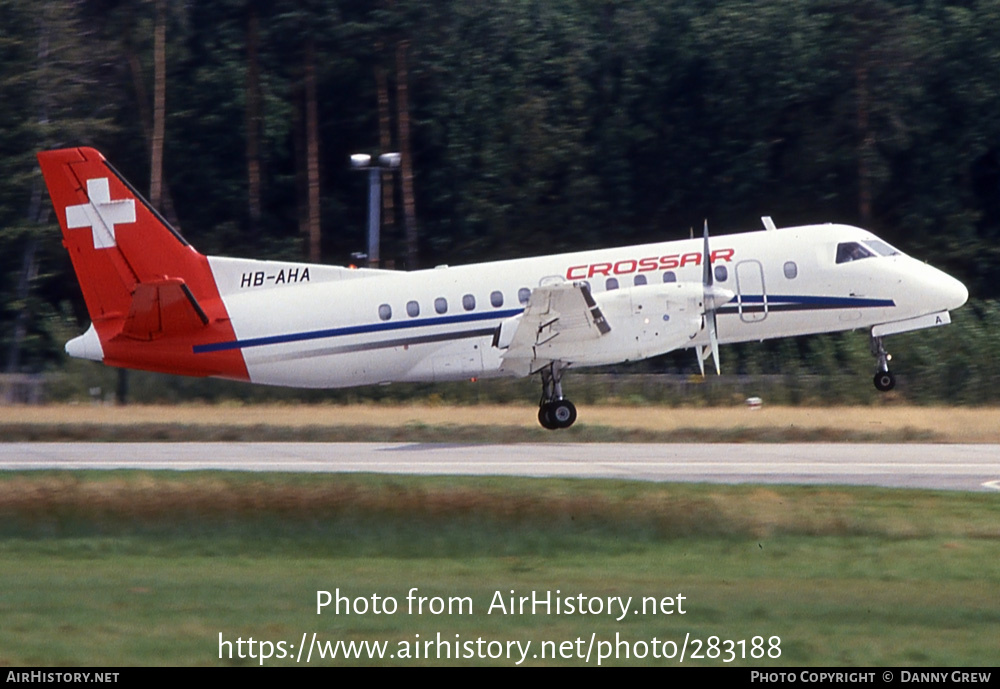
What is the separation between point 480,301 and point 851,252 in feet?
21.7

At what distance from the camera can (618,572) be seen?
11.9m

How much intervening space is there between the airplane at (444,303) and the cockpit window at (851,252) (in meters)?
0.02

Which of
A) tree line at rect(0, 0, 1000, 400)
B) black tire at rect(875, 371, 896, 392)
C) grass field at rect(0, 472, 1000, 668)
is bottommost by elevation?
grass field at rect(0, 472, 1000, 668)

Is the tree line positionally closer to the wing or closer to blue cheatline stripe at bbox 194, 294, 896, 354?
blue cheatline stripe at bbox 194, 294, 896, 354

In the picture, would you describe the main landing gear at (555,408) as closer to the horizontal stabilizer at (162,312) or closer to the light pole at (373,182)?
the horizontal stabilizer at (162,312)

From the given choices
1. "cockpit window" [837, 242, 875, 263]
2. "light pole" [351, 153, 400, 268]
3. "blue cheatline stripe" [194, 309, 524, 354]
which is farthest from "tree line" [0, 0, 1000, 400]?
"blue cheatline stripe" [194, 309, 524, 354]

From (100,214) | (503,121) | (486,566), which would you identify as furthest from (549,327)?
(503,121)

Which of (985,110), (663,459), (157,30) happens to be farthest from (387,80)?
(663,459)

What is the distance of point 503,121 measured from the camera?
4003 cm

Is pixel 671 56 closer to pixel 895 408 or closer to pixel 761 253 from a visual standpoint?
pixel 895 408

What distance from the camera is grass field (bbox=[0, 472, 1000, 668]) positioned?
9.21m

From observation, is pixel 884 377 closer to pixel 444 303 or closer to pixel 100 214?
pixel 444 303

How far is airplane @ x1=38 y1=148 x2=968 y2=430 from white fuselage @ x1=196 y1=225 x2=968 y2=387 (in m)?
0.02

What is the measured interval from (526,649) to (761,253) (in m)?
14.8
